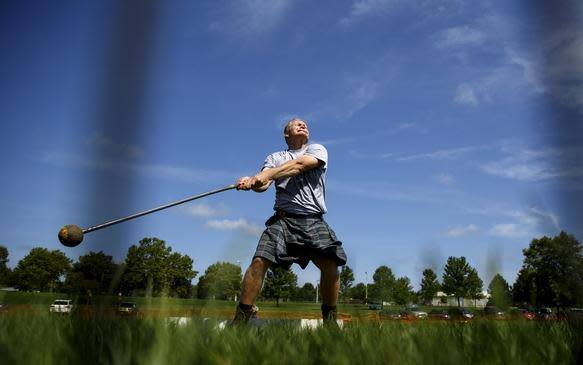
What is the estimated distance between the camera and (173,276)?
4.55 feet

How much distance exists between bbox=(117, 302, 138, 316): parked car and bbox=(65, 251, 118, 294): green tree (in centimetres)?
12

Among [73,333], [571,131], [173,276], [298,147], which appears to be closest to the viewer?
[571,131]

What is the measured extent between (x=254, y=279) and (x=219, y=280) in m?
3.06

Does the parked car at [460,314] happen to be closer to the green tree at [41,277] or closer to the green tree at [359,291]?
the green tree at [359,291]

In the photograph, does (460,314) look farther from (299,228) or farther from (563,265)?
(299,228)

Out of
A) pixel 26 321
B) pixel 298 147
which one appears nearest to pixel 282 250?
pixel 298 147

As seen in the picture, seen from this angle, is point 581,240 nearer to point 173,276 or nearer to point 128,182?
point 128,182

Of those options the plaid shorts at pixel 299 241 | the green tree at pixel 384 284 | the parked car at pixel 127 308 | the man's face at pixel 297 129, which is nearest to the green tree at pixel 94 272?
the parked car at pixel 127 308

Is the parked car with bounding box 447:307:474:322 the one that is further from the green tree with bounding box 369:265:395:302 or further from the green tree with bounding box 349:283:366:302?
the green tree with bounding box 349:283:366:302

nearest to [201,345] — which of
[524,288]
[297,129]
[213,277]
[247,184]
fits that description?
[213,277]

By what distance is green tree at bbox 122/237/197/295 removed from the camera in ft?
2.46

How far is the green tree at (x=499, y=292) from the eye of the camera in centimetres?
90

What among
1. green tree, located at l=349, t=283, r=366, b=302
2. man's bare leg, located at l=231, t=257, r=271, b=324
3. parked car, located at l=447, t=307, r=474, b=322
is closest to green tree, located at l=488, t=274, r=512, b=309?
parked car, located at l=447, t=307, r=474, b=322

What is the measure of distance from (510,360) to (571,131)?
2.89 ft
